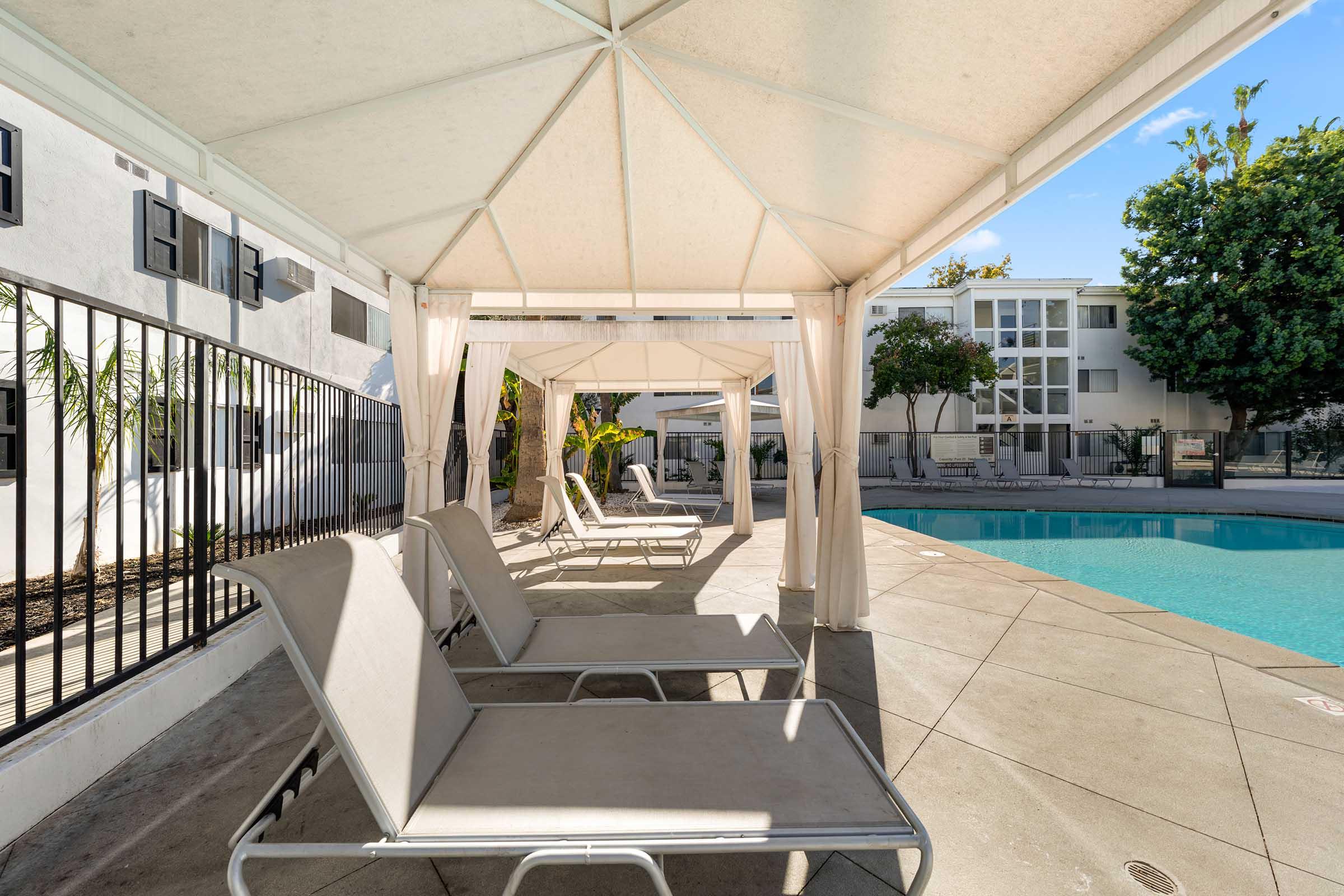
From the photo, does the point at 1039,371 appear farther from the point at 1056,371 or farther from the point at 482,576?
the point at 482,576

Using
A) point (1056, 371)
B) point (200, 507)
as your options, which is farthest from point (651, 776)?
point (1056, 371)

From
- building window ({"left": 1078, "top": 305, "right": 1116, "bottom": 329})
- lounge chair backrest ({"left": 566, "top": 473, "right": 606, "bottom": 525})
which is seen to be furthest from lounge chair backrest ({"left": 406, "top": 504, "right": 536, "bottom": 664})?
building window ({"left": 1078, "top": 305, "right": 1116, "bottom": 329})

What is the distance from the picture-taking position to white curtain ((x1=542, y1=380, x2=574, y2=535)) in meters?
9.32

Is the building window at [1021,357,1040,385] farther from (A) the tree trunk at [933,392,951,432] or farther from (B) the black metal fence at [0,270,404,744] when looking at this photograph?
(B) the black metal fence at [0,270,404,744]

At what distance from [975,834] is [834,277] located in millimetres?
3680

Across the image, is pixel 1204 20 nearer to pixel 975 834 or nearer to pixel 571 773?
pixel 975 834

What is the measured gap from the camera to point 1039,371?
74.3 ft

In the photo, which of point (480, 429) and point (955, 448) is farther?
point (955, 448)

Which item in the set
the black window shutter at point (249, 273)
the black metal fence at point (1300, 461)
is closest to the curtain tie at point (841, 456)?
the black window shutter at point (249, 273)

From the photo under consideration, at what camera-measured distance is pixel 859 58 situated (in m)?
2.29

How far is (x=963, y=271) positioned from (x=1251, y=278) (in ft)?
34.7

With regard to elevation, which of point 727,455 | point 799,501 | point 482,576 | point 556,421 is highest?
point 556,421

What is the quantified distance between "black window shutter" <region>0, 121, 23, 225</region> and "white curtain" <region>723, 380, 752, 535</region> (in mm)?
8355

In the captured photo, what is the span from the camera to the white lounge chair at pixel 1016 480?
16328mm
